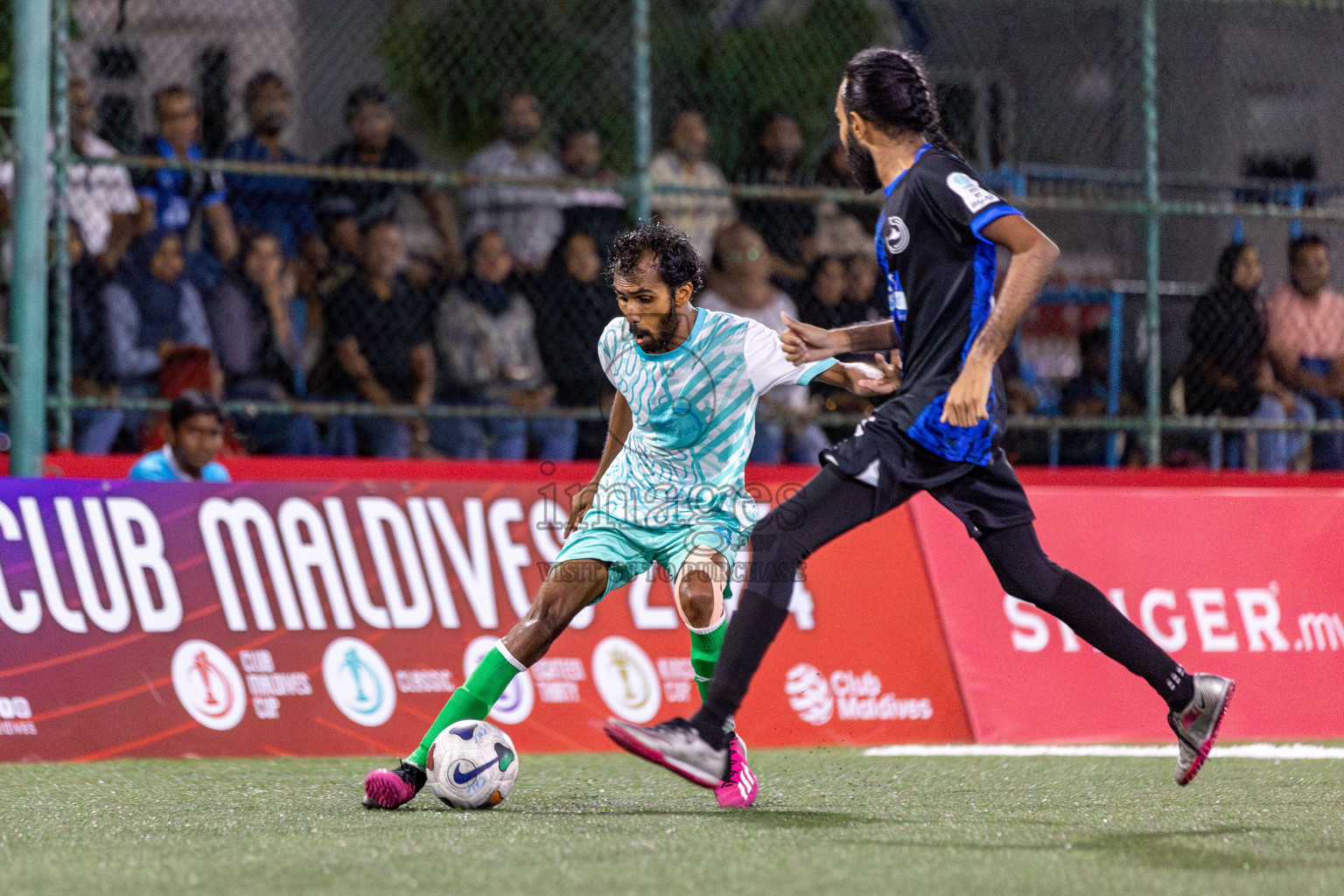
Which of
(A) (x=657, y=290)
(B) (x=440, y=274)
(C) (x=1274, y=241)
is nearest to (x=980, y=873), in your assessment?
(A) (x=657, y=290)

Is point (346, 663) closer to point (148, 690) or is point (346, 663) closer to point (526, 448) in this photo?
point (148, 690)

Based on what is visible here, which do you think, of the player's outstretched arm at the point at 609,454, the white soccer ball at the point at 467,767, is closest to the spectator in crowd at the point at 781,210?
the player's outstretched arm at the point at 609,454

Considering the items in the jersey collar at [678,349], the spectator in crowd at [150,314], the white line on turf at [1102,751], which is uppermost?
the spectator in crowd at [150,314]

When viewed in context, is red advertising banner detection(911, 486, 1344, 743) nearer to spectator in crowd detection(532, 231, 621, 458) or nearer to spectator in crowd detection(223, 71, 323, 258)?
spectator in crowd detection(532, 231, 621, 458)

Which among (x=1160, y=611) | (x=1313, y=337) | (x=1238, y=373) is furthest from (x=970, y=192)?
(x=1313, y=337)

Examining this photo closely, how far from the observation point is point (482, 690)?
5121 millimetres

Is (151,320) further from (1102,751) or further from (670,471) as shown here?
(1102,751)

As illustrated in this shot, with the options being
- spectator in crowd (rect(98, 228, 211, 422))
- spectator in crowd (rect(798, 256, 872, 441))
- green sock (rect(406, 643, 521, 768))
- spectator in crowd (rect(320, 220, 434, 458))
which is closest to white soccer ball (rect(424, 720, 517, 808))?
green sock (rect(406, 643, 521, 768))

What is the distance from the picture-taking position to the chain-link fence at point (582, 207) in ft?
28.1

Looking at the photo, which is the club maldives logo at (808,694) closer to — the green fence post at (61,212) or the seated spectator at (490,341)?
the seated spectator at (490,341)

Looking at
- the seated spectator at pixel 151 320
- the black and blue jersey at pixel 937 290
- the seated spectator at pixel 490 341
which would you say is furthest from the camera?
the seated spectator at pixel 490 341

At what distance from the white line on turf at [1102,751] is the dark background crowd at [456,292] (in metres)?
2.15

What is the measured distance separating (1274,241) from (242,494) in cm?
699

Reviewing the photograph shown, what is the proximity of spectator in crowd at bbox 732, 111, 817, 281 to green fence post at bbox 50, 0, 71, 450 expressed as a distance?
3614 mm
